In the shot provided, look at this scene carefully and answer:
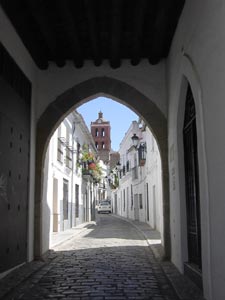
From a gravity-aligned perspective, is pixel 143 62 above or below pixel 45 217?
above

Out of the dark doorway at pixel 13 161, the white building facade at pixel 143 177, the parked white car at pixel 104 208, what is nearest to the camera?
the dark doorway at pixel 13 161

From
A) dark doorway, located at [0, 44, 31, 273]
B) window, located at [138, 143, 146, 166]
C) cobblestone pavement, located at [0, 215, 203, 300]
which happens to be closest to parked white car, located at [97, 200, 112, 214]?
window, located at [138, 143, 146, 166]

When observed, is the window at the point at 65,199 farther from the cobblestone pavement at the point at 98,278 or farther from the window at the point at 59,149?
the cobblestone pavement at the point at 98,278

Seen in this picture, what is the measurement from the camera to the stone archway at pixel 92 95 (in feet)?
29.2

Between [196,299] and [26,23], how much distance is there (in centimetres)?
511

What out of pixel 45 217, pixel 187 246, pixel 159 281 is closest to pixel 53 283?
pixel 159 281

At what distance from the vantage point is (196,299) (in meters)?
5.39

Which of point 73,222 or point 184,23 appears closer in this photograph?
point 184,23

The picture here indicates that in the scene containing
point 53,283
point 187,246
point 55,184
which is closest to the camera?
point 53,283

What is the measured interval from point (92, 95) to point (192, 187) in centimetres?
369

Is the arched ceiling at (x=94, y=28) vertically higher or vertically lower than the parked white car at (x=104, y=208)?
higher

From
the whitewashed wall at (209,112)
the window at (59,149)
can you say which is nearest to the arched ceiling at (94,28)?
the whitewashed wall at (209,112)

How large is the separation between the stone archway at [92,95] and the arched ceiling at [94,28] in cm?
50

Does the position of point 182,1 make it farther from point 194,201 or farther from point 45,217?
point 45,217
